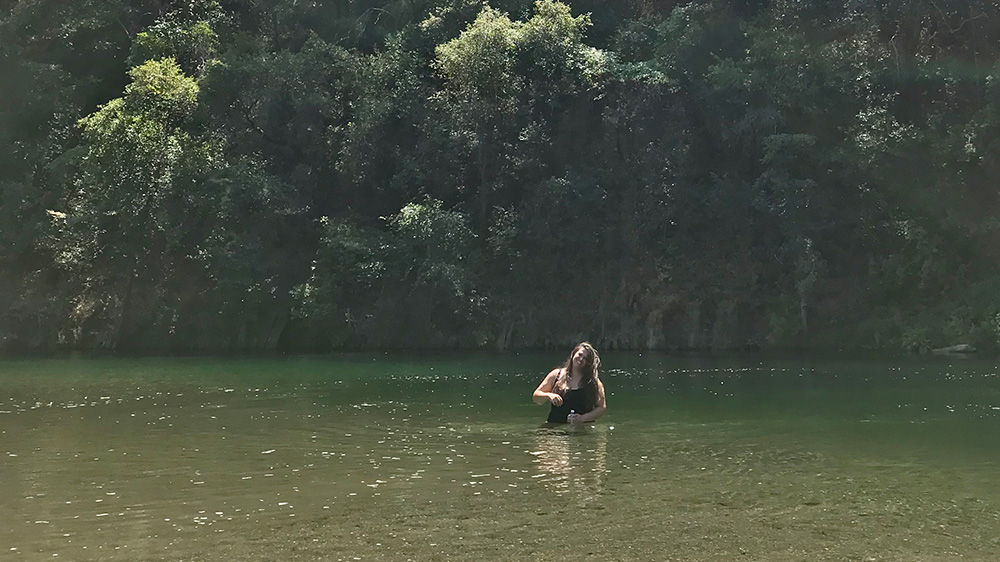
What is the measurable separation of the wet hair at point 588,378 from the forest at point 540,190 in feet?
75.5

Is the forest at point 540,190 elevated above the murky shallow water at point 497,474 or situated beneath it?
elevated above

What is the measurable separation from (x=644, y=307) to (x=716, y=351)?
11.4 feet

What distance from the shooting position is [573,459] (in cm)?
1431

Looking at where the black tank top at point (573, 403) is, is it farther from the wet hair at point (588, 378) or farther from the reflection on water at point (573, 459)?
the reflection on water at point (573, 459)

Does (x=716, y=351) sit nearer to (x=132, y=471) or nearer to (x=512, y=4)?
(x=512, y=4)

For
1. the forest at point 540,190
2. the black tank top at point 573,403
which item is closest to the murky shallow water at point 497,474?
the black tank top at point 573,403

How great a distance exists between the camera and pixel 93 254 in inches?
1793

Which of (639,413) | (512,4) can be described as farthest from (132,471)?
(512,4)

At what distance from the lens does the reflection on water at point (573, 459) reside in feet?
39.9

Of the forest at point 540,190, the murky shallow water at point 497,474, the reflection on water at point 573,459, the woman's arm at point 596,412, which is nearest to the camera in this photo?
the murky shallow water at point 497,474

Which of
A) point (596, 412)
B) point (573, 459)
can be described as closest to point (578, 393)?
point (596, 412)

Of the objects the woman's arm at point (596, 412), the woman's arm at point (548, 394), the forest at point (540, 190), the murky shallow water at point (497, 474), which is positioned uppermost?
the forest at point (540, 190)

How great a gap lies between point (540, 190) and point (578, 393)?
25.2 m

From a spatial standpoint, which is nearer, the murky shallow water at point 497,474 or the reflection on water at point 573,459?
the murky shallow water at point 497,474
